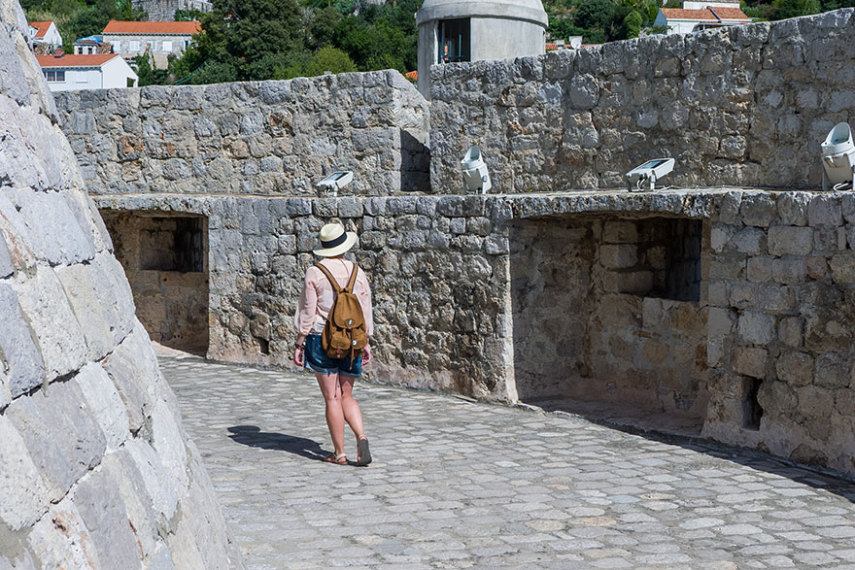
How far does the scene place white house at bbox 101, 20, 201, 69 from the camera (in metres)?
80.4

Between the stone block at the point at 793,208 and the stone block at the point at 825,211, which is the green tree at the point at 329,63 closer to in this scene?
the stone block at the point at 793,208

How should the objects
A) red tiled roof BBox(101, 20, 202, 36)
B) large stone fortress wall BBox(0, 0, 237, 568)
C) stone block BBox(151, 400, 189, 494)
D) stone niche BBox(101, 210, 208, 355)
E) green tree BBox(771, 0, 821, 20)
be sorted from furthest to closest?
red tiled roof BBox(101, 20, 202, 36), green tree BBox(771, 0, 821, 20), stone niche BBox(101, 210, 208, 355), stone block BBox(151, 400, 189, 494), large stone fortress wall BBox(0, 0, 237, 568)

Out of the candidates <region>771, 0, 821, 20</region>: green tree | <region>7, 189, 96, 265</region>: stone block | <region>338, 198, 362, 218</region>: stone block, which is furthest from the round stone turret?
<region>771, 0, 821, 20</region>: green tree

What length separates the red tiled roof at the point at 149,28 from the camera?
265 feet

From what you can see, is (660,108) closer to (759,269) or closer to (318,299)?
(759,269)

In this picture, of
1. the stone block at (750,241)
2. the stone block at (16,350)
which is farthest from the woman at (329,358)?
the stone block at (16,350)

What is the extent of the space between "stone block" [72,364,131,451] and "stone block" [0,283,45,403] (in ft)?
0.83

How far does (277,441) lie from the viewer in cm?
736

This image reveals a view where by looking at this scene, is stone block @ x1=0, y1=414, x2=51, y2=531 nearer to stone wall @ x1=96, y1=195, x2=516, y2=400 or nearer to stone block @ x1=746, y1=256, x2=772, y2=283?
stone block @ x1=746, y1=256, x2=772, y2=283

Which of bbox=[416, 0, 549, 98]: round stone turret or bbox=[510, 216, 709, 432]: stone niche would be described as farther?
bbox=[416, 0, 549, 98]: round stone turret

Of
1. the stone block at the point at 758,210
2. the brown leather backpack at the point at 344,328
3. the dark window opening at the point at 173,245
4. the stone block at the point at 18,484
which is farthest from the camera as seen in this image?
the dark window opening at the point at 173,245

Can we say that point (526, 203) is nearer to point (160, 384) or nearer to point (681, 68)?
point (681, 68)

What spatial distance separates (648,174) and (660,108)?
0.69m

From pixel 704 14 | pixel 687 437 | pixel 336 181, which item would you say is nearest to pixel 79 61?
pixel 704 14
